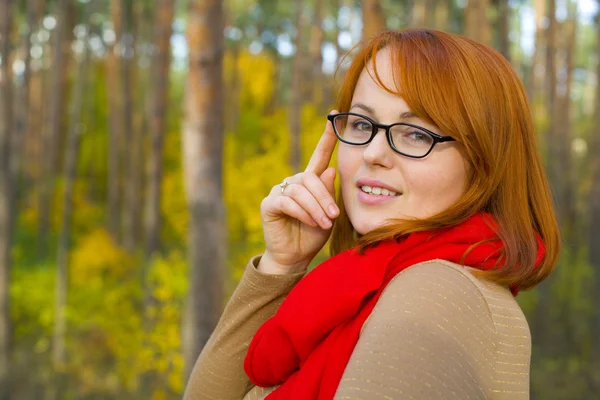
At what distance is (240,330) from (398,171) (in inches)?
24.8

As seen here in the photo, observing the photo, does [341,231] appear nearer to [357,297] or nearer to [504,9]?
[357,297]

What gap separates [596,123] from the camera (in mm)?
9391

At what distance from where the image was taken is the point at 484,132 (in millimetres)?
1393

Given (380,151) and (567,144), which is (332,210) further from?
(567,144)

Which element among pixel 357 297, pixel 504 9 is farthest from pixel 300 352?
pixel 504 9

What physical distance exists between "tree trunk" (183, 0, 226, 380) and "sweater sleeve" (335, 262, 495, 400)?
3846mm

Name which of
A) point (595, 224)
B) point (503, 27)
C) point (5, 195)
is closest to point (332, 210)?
point (595, 224)

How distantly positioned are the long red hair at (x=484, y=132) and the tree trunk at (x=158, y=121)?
1200 centimetres

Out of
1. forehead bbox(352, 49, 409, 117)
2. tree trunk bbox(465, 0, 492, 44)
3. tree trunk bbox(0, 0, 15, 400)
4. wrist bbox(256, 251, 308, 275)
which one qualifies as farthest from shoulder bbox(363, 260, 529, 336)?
tree trunk bbox(0, 0, 15, 400)

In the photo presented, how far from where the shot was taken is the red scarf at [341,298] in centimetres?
129

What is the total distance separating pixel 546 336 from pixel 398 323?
40.0 feet

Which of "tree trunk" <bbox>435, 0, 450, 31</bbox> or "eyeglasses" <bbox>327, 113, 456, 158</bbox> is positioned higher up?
"tree trunk" <bbox>435, 0, 450, 31</bbox>

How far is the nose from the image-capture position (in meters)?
1.44

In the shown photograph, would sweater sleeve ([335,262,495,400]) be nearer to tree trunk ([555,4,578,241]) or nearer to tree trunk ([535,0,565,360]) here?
tree trunk ([535,0,565,360])
